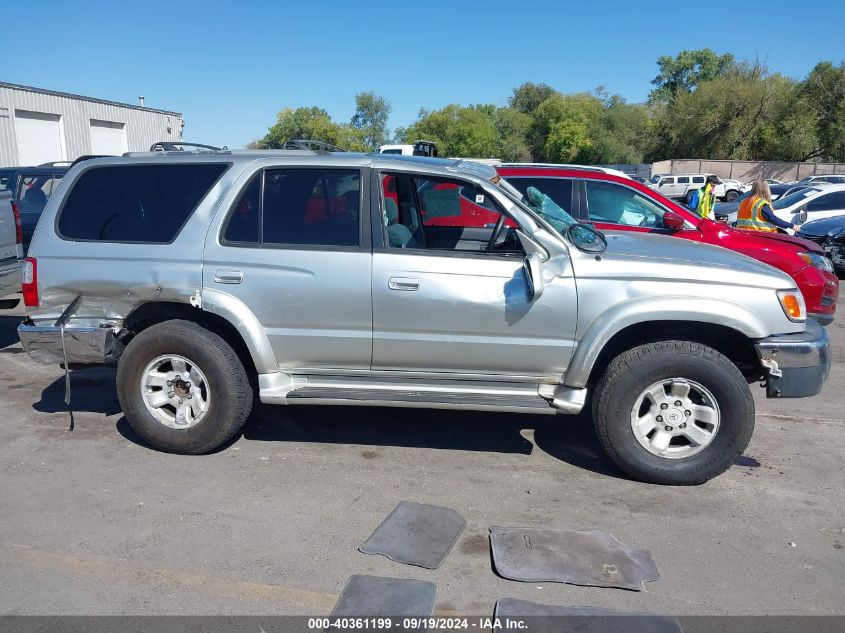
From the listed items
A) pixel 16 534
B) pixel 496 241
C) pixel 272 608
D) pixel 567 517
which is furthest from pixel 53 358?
pixel 567 517

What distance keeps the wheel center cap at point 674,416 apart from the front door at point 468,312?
71 centimetres

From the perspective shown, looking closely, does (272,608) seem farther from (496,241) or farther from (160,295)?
(496,241)

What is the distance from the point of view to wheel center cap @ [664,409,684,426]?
4.59 meters

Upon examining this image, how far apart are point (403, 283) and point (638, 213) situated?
4.15 m

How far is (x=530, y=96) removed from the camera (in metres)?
94.1

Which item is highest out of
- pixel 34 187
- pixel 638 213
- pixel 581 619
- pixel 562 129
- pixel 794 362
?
pixel 562 129

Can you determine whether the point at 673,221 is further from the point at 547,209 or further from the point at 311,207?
the point at 311,207

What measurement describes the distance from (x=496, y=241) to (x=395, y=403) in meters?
1.35

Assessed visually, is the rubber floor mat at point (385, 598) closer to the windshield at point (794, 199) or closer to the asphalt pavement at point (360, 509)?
the asphalt pavement at point (360, 509)

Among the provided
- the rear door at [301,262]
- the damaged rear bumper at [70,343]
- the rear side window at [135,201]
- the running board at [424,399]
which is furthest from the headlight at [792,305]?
the damaged rear bumper at [70,343]

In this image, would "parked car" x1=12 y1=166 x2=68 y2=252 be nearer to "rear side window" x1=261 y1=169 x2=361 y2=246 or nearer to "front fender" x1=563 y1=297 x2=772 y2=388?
"rear side window" x1=261 y1=169 x2=361 y2=246

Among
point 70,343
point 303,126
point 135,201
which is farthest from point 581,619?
point 303,126

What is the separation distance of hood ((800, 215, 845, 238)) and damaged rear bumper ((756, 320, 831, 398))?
10.4 meters

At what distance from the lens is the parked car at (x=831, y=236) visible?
1312 centimetres
